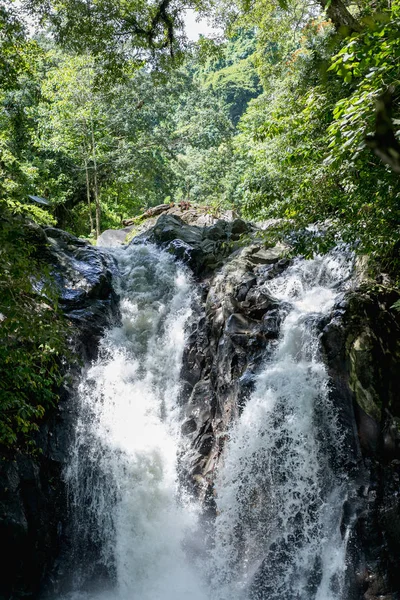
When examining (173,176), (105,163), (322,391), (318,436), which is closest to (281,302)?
(322,391)

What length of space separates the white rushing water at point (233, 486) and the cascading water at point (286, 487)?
2 centimetres

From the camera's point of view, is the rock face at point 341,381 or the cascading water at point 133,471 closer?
the rock face at point 341,381

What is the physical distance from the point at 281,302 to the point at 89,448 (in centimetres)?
472

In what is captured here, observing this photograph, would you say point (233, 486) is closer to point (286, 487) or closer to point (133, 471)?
point (286, 487)

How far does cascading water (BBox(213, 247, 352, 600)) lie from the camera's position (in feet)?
23.6

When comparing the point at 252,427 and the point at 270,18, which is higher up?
the point at 270,18

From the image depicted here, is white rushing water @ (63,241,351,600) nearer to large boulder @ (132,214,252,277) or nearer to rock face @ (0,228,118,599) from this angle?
rock face @ (0,228,118,599)

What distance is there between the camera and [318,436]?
7.73m

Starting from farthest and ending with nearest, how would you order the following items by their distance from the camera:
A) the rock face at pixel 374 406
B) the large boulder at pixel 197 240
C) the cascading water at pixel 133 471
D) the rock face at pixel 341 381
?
1. the large boulder at pixel 197 240
2. the cascading water at pixel 133 471
3. the rock face at pixel 341 381
4. the rock face at pixel 374 406

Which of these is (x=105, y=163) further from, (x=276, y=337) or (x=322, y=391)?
(x=322, y=391)

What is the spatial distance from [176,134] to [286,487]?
20.0 metres

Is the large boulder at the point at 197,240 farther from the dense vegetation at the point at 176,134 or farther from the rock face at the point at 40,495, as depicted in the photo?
the rock face at the point at 40,495

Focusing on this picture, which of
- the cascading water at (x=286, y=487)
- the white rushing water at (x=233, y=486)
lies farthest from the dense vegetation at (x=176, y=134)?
the cascading water at (x=286, y=487)

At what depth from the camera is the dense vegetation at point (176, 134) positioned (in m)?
4.71
